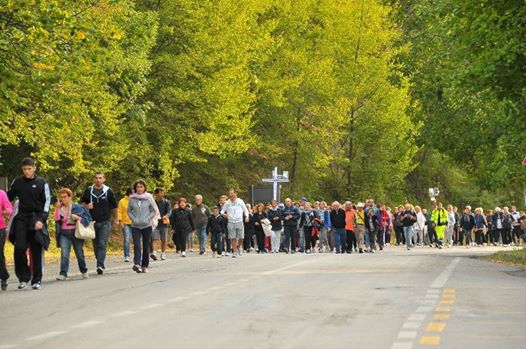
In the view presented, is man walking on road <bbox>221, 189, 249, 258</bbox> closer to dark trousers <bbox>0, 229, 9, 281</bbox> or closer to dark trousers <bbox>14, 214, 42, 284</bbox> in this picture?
dark trousers <bbox>14, 214, 42, 284</bbox>

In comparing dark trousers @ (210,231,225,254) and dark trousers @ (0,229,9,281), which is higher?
dark trousers @ (210,231,225,254)

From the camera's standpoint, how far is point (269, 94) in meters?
58.2

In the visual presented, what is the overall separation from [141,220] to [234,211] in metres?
12.5

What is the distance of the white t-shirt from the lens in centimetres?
3853

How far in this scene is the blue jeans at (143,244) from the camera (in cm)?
2600

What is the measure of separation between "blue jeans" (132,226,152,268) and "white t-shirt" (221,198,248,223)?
12151mm

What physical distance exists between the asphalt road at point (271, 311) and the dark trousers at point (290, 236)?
19982 mm

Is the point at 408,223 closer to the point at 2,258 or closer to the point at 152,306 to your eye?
the point at 2,258

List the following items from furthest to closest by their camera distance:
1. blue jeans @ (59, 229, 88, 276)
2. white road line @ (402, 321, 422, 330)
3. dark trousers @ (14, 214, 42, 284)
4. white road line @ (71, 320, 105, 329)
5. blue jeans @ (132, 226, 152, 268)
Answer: blue jeans @ (132, 226, 152, 268) < blue jeans @ (59, 229, 88, 276) < dark trousers @ (14, 214, 42, 284) < white road line @ (71, 320, 105, 329) < white road line @ (402, 321, 422, 330)

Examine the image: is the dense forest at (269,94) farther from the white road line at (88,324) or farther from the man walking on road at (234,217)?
the white road line at (88,324)

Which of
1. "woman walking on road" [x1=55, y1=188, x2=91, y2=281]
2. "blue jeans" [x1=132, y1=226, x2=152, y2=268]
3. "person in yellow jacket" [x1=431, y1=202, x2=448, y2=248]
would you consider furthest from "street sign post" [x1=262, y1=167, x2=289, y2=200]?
"woman walking on road" [x1=55, y1=188, x2=91, y2=281]

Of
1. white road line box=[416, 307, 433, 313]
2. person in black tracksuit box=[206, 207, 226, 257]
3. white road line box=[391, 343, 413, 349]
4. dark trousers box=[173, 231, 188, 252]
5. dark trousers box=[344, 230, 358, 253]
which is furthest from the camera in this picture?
dark trousers box=[344, 230, 358, 253]

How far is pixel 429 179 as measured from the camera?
264ft

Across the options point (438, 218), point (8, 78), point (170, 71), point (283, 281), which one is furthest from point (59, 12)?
point (438, 218)
